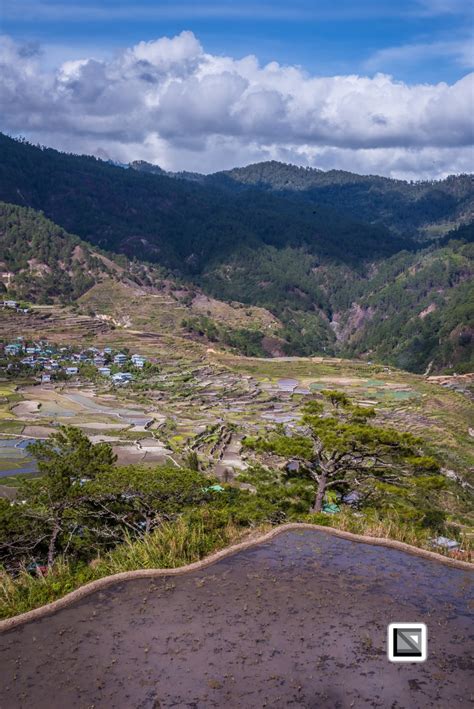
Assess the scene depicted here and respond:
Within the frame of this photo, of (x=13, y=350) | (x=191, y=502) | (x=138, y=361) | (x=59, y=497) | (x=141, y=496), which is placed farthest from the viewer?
(x=138, y=361)

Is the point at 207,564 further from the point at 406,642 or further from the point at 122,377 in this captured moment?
the point at 122,377

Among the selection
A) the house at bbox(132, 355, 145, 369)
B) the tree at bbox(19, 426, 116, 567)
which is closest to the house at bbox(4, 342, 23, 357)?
the house at bbox(132, 355, 145, 369)

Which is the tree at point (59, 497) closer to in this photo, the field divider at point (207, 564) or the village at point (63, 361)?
the field divider at point (207, 564)

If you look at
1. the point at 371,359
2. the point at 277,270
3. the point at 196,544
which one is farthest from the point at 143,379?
the point at 277,270

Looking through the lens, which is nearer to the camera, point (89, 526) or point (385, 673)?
point (385, 673)

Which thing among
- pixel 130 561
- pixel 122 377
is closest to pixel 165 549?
pixel 130 561

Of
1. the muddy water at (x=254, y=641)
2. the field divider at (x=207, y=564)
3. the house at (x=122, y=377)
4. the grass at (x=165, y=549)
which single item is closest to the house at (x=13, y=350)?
the house at (x=122, y=377)

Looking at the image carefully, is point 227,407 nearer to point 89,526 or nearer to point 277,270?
point 89,526
